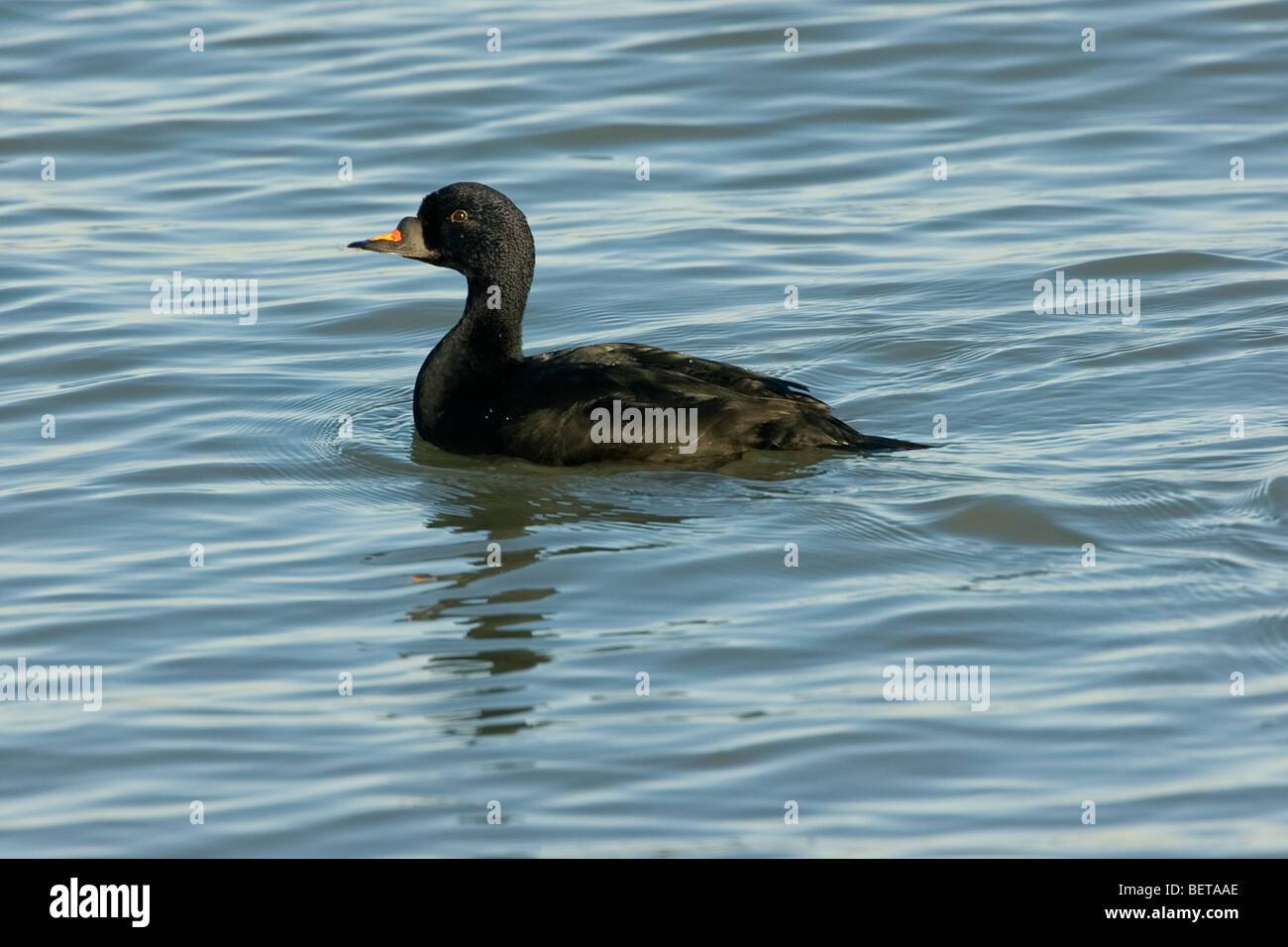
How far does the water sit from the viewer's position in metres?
5.69

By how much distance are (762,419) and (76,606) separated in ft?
10.2

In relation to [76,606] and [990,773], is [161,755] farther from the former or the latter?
[990,773]

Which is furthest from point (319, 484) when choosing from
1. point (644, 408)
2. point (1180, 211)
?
point (1180, 211)

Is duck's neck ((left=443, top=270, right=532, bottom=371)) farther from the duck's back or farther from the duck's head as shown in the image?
the duck's back

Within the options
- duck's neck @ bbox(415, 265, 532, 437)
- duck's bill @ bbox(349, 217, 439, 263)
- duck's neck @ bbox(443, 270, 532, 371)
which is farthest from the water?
duck's bill @ bbox(349, 217, 439, 263)

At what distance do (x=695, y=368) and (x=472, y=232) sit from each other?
4.57 feet

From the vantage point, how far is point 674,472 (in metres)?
8.44

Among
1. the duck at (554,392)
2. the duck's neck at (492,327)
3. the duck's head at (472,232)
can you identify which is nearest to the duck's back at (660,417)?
the duck at (554,392)

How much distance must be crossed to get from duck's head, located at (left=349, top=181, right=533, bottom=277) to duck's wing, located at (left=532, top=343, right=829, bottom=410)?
2.01 feet

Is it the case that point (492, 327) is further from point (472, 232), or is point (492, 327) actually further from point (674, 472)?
point (674, 472)

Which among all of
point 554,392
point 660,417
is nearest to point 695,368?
point 660,417

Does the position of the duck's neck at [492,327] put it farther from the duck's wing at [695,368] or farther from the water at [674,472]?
the water at [674,472]

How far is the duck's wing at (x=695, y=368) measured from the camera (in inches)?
337

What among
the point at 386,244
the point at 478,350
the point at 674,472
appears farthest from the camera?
the point at 386,244
